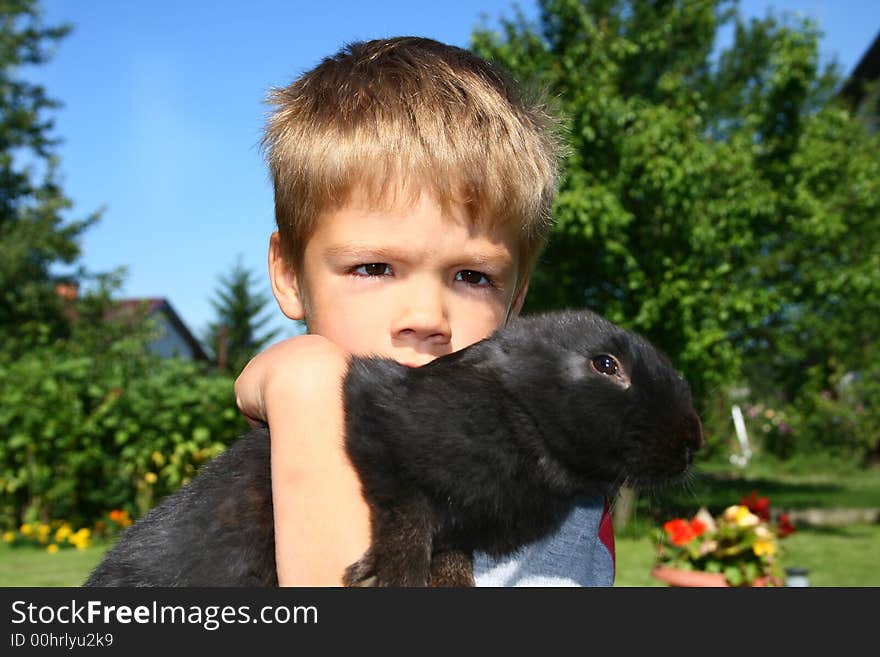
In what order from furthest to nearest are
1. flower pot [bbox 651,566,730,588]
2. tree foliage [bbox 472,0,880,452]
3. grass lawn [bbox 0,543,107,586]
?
tree foliage [bbox 472,0,880,452] → grass lawn [bbox 0,543,107,586] → flower pot [bbox 651,566,730,588]

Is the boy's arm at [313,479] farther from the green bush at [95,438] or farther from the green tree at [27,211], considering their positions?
the green tree at [27,211]

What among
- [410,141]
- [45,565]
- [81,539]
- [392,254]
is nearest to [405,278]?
[392,254]

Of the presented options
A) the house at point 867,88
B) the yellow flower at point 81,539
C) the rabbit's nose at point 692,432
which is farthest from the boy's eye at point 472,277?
the house at point 867,88

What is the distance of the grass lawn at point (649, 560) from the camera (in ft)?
24.8

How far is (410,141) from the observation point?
7.02 feet

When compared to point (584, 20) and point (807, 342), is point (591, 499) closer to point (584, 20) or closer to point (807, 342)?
point (584, 20)

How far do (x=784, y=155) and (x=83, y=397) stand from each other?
10.8m

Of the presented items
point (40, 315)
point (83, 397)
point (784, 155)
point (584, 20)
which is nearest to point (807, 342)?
point (784, 155)

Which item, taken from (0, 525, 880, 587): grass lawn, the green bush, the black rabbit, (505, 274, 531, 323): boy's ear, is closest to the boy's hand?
the black rabbit

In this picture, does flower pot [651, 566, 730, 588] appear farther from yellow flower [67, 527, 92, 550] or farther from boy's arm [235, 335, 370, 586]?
yellow flower [67, 527, 92, 550]

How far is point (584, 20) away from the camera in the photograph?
12.2 m

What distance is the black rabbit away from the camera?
5.22 ft

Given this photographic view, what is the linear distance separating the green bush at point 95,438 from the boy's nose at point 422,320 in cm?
813

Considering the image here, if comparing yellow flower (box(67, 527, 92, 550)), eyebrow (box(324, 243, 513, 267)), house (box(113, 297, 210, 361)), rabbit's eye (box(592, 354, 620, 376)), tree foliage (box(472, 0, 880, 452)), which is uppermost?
house (box(113, 297, 210, 361))
